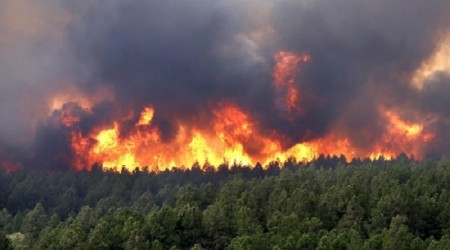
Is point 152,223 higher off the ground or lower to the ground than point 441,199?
lower

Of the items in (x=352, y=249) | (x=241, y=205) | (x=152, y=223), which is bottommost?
(x=352, y=249)

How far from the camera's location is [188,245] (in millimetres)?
150250

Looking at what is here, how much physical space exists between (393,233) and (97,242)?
65.4 metres

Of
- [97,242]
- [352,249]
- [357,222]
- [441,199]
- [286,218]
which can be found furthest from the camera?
[441,199]

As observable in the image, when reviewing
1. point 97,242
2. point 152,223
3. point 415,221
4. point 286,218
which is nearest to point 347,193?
point 415,221

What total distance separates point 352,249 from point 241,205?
54261mm

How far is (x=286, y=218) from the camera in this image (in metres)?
149

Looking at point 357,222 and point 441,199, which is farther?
point 441,199

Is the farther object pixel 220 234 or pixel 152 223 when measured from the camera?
pixel 220 234

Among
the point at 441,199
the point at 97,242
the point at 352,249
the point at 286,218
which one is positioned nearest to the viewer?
the point at 352,249

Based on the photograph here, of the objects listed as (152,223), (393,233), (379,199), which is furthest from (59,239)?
(379,199)

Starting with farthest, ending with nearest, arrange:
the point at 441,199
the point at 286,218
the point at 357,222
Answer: the point at 441,199, the point at 357,222, the point at 286,218

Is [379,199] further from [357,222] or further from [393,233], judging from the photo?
[393,233]

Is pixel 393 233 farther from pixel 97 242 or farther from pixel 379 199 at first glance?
pixel 97 242
